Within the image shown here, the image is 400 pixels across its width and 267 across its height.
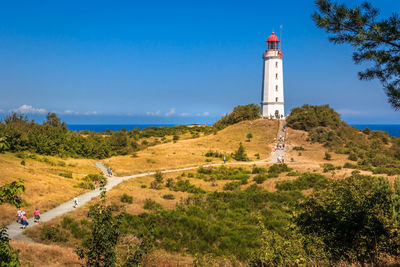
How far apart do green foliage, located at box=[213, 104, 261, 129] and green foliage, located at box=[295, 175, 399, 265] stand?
156ft

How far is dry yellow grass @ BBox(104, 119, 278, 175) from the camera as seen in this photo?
121 feet

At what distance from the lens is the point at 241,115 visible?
61125 mm

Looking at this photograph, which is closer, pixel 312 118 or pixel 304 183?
pixel 304 183

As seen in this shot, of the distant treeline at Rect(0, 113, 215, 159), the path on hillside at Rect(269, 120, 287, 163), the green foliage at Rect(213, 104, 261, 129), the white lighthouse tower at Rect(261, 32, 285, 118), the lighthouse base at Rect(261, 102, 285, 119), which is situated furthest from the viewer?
the green foliage at Rect(213, 104, 261, 129)

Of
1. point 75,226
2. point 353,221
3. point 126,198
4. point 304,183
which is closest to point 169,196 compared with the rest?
point 126,198

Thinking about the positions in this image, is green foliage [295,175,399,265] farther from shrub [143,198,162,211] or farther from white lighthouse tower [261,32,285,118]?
white lighthouse tower [261,32,285,118]

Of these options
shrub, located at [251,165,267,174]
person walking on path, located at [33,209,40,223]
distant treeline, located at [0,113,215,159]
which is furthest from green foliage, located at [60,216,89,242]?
shrub, located at [251,165,267,174]

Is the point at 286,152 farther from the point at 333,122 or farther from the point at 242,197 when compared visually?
the point at 242,197

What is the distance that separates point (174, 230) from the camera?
15812mm

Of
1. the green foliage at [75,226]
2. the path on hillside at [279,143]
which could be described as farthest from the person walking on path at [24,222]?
the path on hillside at [279,143]

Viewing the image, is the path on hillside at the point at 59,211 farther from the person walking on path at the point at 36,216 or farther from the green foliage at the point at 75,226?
the green foliage at the point at 75,226

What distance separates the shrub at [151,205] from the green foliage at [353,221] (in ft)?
33.5

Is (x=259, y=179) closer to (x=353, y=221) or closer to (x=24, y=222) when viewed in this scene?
(x=353, y=221)

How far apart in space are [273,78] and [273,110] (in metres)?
6.26
